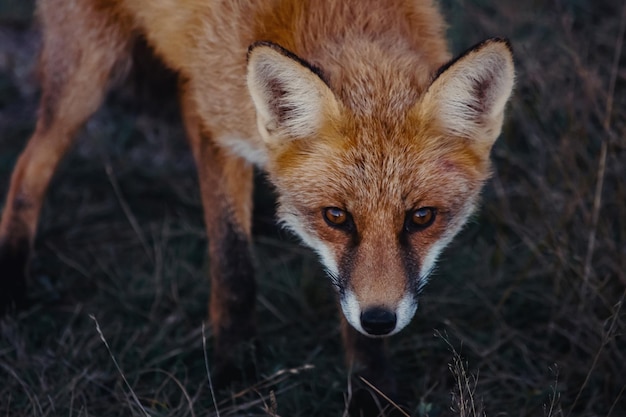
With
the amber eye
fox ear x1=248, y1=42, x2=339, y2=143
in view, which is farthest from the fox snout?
fox ear x1=248, y1=42, x2=339, y2=143

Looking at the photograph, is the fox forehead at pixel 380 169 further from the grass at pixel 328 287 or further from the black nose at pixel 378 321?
the grass at pixel 328 287

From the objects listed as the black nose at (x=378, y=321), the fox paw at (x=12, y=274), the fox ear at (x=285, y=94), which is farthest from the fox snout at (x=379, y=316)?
the fox paw at (x=12, y=274)

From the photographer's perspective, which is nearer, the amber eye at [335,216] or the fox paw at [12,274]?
the amber eye at [335,216]

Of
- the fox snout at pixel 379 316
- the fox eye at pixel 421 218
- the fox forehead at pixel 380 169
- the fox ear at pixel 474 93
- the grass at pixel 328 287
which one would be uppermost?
the fox ear at pixel 474 93

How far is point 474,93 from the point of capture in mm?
2721

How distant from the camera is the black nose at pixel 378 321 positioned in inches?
99.3

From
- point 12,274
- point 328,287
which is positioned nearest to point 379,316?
point 328,287

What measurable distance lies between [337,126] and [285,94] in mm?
211

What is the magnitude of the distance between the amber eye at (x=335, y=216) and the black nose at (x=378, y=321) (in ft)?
1.06

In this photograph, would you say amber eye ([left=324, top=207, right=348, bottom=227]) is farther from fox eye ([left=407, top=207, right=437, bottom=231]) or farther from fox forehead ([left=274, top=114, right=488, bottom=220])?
fox eye ([left=407, top=207, right=437, bottom=231])

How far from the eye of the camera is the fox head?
2.57 m

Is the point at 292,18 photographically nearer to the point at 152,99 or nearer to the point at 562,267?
the point at 152,99

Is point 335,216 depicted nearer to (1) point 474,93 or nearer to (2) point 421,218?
(2) point 421,218

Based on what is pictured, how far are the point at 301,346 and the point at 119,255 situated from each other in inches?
47.0
